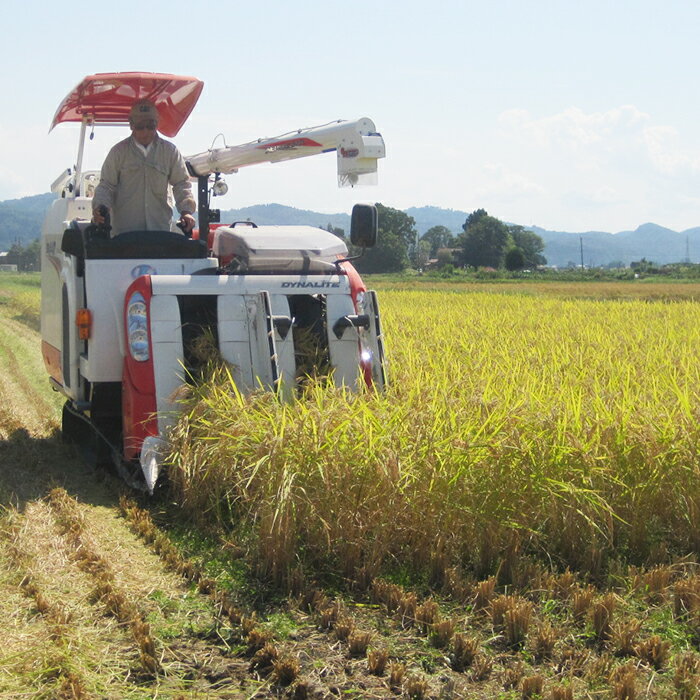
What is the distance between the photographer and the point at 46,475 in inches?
Answer: 259

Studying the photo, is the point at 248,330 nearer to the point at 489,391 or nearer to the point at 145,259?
the point at 145,259

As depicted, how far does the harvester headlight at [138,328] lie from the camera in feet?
19.3

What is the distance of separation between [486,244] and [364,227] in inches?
3158

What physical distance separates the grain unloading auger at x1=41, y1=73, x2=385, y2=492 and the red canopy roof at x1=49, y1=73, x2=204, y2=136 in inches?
0.6

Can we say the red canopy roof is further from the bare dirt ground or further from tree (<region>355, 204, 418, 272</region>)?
tree (<region>355, 204, 418, 272</region>)

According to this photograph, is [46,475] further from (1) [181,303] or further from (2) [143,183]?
(2) [143,183]

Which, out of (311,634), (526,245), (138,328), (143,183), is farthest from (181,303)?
(526,245)

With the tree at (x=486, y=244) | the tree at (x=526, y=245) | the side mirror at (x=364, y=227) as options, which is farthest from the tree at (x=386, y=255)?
the side mirror at (x=364, y=227)

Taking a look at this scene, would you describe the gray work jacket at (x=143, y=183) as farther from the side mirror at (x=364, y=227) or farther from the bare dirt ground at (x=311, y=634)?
the bare dirt ground at (x=311, y=634)

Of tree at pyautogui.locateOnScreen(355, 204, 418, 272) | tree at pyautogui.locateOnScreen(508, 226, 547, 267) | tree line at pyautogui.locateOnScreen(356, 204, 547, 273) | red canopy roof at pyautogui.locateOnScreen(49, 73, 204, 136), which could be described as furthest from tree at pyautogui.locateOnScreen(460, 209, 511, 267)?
red canopy roof at pyautogui.locateOnScreen(49, 73, 204, 136)

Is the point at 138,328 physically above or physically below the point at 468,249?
below

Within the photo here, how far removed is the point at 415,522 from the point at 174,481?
157 cm

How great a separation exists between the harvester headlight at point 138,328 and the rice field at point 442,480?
0.53 m

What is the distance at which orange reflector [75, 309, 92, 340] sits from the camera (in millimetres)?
6375
